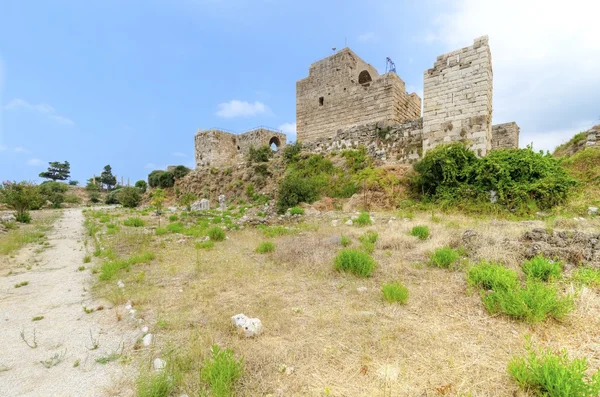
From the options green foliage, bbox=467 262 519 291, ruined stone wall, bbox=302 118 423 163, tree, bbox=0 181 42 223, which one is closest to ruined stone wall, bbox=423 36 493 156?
ruined stone wall, bbox=302 118 423 163

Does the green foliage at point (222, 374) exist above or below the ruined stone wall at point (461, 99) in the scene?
below

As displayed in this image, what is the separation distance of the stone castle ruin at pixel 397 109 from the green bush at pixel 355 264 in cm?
916

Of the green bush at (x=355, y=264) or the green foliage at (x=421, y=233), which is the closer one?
the green bush at (x=355, y=264)

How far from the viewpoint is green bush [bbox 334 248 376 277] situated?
423 cm

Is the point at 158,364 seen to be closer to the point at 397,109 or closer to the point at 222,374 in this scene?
the point at 222,374

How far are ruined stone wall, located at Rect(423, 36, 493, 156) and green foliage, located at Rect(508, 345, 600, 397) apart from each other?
10717 mm

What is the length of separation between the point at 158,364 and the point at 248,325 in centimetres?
85

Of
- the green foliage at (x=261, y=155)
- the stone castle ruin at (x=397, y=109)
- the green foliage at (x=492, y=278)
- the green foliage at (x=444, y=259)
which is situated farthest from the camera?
the green foliage at (x=261, y=155)

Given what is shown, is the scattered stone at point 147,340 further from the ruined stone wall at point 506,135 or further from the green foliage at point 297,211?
the ruined stone wall at point 506,135

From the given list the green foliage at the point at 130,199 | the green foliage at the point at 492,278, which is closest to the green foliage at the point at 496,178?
the green foliage at the point at 492,278

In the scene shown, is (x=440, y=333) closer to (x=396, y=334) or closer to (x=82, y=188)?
(x=396, y=334)

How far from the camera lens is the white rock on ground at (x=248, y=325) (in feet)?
9.02

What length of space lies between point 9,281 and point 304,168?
12583mm

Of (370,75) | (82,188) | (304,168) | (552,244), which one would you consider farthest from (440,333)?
(82,188)
